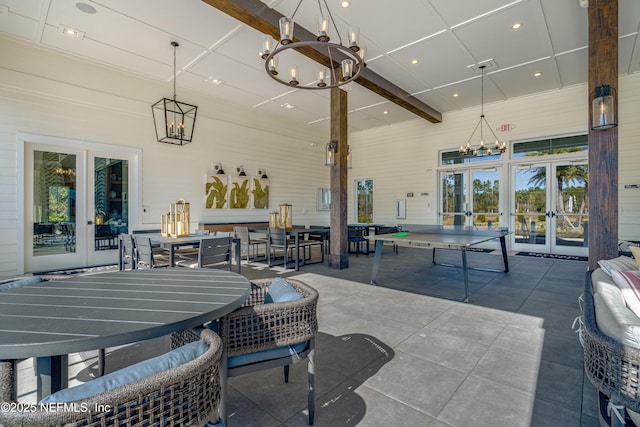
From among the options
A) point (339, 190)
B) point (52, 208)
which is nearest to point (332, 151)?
point (339, 190)

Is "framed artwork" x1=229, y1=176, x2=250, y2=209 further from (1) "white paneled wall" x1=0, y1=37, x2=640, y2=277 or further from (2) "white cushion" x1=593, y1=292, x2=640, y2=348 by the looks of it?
(2) "white cushion" x1=593, y1=292, x2=640, y2=348

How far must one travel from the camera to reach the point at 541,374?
6.77ft

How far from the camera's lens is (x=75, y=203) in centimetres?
562

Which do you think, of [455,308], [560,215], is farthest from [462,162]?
[455,308]

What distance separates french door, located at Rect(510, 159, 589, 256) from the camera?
688 cm

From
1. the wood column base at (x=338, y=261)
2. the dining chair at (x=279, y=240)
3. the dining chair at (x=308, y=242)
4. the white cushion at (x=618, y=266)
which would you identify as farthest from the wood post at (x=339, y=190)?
the white cushion at (x=618, y=266)

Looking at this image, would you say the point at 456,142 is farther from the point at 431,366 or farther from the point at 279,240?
the point at 431,366

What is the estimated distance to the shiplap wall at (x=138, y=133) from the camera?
492cm

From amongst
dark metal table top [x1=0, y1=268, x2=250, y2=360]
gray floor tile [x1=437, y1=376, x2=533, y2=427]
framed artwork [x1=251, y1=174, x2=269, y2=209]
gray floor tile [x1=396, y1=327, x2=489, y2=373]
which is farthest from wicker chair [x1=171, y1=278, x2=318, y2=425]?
framed artwork [x1=251, y1=174, x2=269, y2=209]

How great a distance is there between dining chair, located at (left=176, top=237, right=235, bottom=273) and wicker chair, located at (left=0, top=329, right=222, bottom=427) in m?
2.76

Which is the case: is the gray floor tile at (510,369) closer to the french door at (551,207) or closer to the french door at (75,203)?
the french door at (551,207)

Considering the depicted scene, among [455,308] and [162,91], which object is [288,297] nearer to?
[455,308]

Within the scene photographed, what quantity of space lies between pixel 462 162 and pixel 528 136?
1620 mm

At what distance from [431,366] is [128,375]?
1980mm
